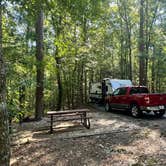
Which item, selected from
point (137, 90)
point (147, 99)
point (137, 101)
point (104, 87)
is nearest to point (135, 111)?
point (137, 101)

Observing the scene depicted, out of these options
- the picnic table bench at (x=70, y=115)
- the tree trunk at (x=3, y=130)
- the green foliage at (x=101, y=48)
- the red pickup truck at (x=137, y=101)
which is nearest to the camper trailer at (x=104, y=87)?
the green foliage at (x=101, y=48)

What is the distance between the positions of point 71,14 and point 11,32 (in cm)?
733

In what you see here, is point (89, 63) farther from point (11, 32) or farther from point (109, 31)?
point (11, 32)

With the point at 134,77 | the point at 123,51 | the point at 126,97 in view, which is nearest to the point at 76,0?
the point at 126,97

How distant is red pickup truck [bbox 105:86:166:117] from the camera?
1173 cm

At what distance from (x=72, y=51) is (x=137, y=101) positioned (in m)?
8.10

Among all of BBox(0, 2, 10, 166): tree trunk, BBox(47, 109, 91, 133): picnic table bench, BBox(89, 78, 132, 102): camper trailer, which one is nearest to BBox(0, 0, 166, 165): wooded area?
BBox(0, 2, 10, 166): tree trunk

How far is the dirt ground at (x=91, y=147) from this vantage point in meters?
5.90

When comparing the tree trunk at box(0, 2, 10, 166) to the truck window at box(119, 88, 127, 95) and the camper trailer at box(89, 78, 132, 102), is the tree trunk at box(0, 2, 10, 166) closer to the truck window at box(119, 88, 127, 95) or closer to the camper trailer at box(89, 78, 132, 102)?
the truck window at box(119, 88, 127, 95)

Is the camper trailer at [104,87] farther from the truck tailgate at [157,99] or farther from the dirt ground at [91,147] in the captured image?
the dirt ground at [91,147]

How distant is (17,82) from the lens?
27.8 ft

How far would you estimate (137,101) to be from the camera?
12.2 meters

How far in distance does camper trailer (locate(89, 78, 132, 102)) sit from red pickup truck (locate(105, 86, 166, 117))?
3.49 m

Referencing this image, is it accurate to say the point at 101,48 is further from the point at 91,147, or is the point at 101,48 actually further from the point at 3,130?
the point at 3,130
